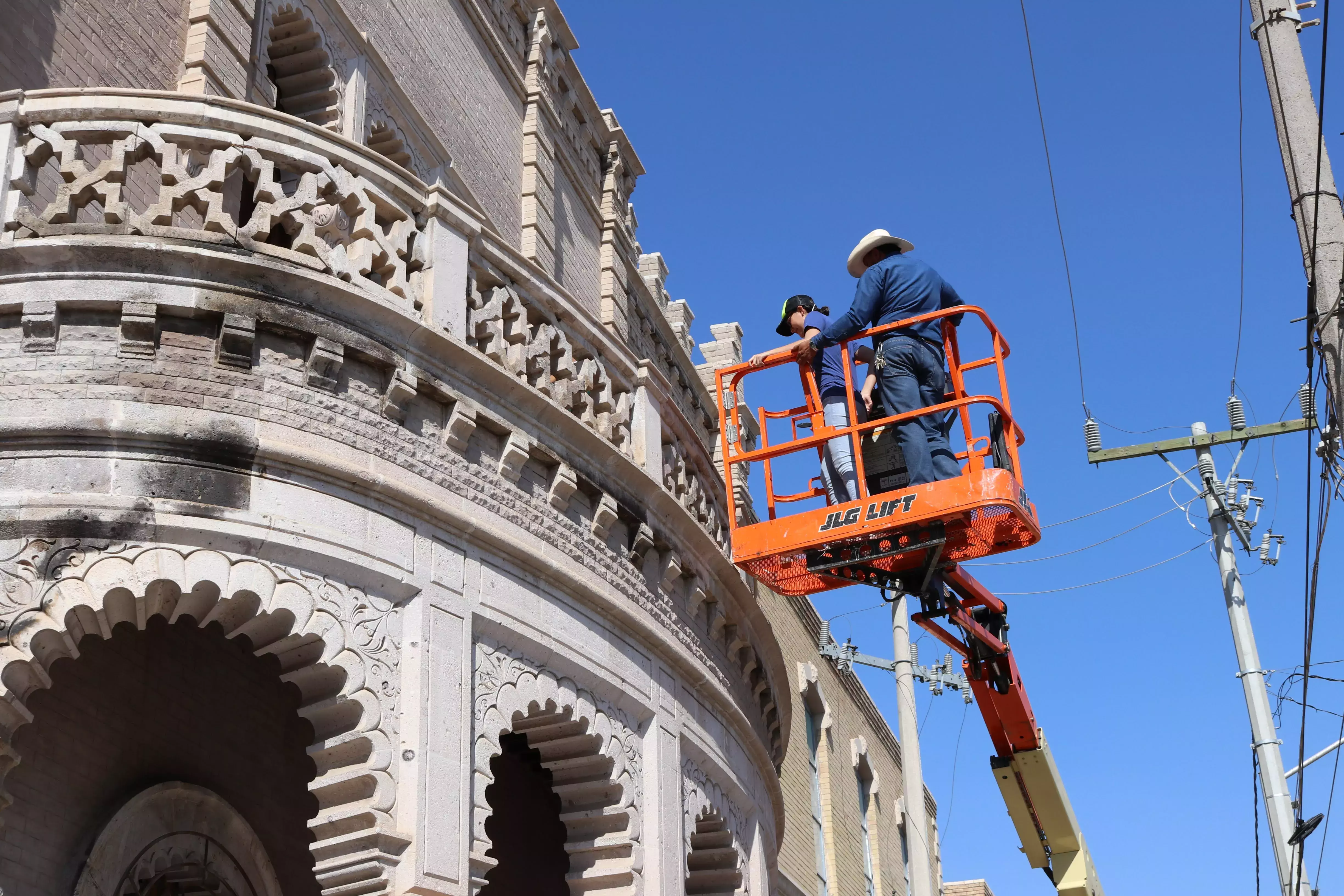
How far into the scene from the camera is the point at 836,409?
1120cm

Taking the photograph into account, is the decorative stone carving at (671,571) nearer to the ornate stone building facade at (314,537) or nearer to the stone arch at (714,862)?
the ornate stone building facade at (314,537)

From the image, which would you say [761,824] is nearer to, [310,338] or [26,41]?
[310,338]

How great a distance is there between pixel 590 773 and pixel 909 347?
3.66 metres

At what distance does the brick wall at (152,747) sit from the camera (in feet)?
29.0

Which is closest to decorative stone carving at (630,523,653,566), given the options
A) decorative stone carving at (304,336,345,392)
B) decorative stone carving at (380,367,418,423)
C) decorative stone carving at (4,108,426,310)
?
decorative stone carving at (380,367,418,423)

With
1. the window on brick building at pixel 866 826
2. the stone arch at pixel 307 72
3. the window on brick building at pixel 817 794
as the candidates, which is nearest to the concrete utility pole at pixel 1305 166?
the stone arch at pixel 307 72

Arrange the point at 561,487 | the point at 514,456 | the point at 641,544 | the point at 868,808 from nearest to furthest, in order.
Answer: the point at 514,456 → the point at 561,487 → the point at 641,544 → the point at 868,808

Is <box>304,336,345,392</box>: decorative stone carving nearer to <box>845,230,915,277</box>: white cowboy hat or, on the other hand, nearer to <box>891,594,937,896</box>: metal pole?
<box>845,230,915,277</box>: white cowboy hat

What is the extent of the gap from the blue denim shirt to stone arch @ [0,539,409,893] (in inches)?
163

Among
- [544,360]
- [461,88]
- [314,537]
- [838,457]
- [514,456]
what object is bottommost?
[314,537]

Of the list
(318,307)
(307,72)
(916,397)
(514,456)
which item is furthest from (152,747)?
(307,72)

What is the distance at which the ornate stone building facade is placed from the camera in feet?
25.2

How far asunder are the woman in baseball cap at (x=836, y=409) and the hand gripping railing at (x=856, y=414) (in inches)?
2.1

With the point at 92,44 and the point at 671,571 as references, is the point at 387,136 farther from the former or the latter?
the point at 671,571
